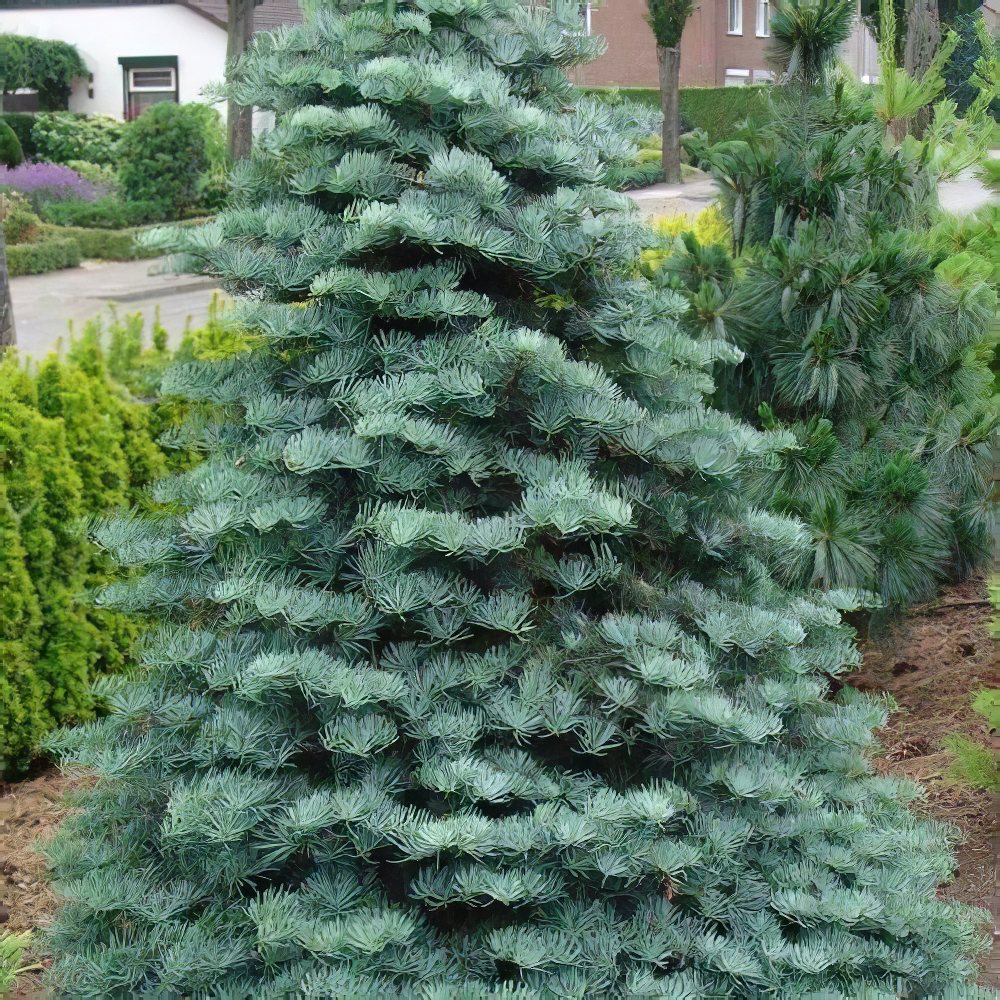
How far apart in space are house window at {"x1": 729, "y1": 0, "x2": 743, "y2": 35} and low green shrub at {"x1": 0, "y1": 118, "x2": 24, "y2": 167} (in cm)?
440

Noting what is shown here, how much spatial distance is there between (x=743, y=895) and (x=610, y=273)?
1.26 m

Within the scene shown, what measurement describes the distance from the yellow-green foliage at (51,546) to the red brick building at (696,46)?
3.75 meters

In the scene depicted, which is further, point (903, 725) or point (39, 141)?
point (39, 141)

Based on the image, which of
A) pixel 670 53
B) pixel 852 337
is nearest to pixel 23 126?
pixel 670 53

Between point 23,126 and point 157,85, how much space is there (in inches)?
39.2

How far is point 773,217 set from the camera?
14.3ft

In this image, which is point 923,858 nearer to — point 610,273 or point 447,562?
point 447,562

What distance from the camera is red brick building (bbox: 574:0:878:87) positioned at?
6.06 metres

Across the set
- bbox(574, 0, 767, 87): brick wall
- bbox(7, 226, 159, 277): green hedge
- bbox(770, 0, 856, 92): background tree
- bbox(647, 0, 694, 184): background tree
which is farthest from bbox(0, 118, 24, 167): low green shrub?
bbox(770, 0, 856, 92): background tree

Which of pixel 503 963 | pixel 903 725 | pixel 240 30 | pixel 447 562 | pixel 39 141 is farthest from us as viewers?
pixel 39 141

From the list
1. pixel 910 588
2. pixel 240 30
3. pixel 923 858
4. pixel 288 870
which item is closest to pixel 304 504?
pixel 288 870

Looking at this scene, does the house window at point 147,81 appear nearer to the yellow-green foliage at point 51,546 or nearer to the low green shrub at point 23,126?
the low green shrub at point 23,126

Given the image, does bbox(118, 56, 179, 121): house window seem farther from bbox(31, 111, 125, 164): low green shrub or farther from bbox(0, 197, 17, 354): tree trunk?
bbox(0, 197, 17, 354): tree trunk

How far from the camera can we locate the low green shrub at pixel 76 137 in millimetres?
5723
